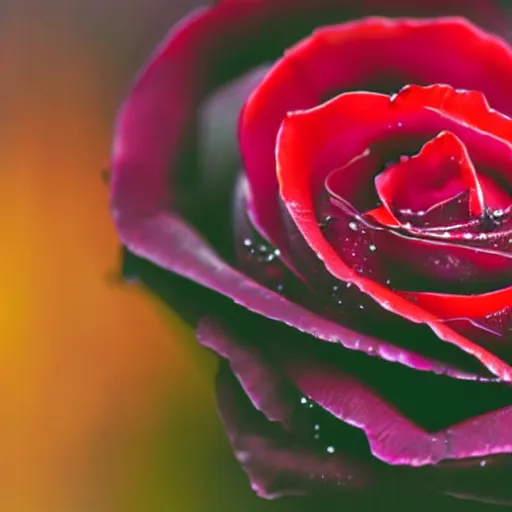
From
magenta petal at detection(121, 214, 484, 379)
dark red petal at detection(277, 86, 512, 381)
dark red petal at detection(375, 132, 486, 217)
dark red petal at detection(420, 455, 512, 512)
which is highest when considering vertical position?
dark red petal at detection(277, 86, 512, 381)

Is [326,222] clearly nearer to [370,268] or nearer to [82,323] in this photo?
[370,268]

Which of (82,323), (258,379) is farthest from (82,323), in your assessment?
(258,379)

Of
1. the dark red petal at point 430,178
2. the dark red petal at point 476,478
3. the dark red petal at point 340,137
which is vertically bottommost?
the dark red petal at point 476,478

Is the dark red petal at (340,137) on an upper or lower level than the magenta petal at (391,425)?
upper

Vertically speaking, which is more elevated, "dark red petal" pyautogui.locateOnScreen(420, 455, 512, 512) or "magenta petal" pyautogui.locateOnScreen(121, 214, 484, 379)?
"magenta petal" pyautogui.locateOnScreen(121, 214, 484, 379)
